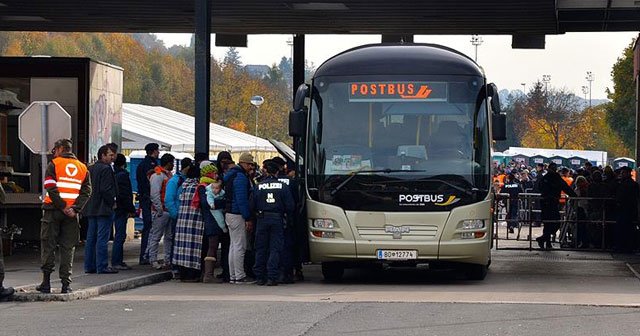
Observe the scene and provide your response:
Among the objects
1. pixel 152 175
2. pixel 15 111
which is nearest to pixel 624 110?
pixel 15 111

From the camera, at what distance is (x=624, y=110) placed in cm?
6788

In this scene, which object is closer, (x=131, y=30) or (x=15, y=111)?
(x=15, y=111)

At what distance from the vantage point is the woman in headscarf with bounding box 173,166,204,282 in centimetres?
1947

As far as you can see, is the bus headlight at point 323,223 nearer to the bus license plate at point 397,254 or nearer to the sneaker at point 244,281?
the bus license plate at point 397,254

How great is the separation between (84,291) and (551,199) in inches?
587

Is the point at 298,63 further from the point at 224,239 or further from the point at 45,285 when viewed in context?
the point at 45,285

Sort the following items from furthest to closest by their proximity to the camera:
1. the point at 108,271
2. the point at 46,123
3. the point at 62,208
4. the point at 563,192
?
the point at 563,192 < the point at 108,271 < the point at 46,123 < the point at 62,208

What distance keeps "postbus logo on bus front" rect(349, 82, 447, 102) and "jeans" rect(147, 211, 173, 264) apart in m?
3.94

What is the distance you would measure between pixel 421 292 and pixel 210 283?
11.3 feet

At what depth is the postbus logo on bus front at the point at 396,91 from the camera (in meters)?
19.3

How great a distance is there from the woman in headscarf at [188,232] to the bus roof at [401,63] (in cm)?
258

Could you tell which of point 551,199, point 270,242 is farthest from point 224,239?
point 551,199

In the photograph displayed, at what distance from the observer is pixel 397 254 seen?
18.7 metres

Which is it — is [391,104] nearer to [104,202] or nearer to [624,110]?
[104,202]
